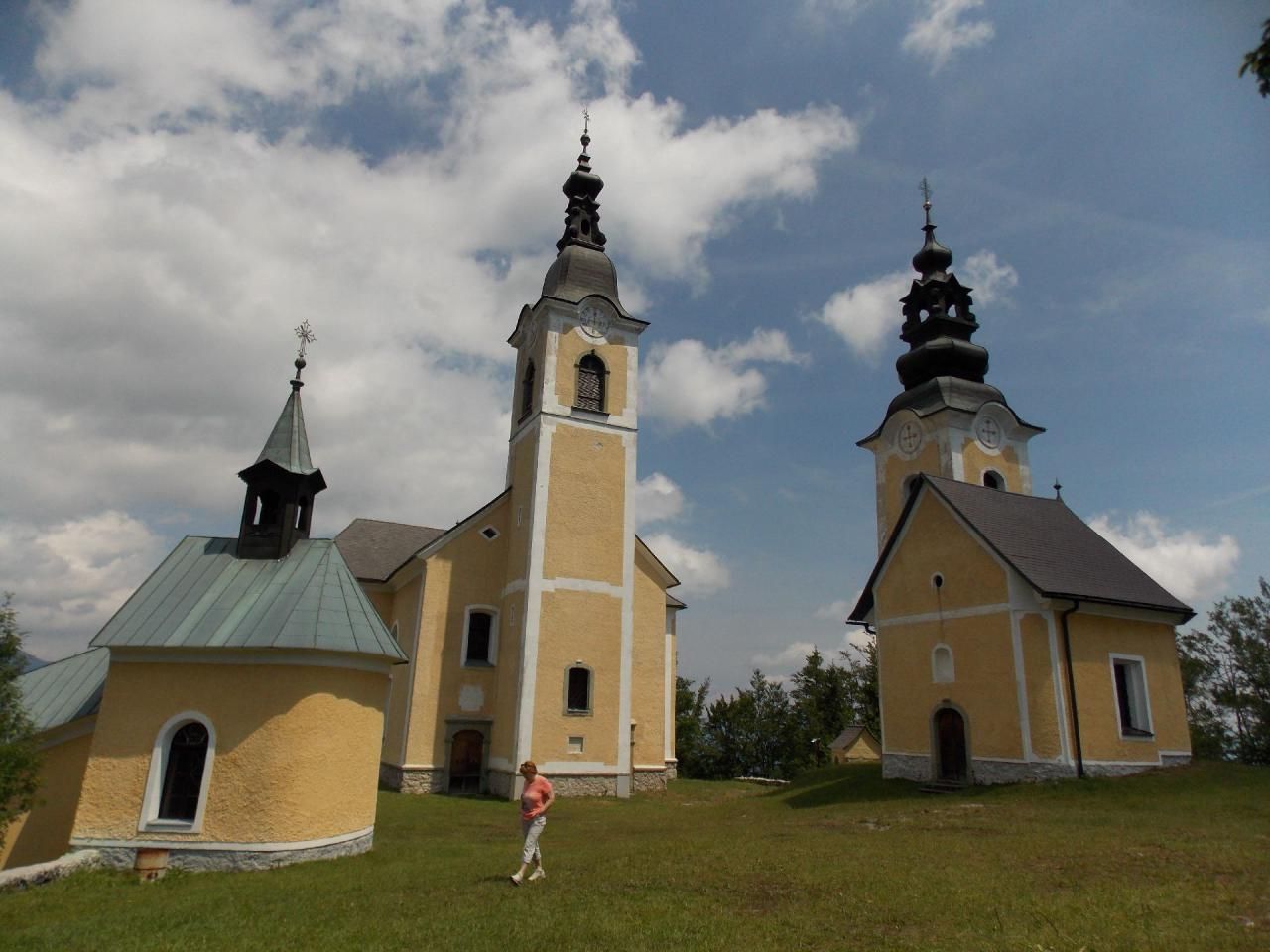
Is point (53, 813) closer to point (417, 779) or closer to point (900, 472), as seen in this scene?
point (417, 779)

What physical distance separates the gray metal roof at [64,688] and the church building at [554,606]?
32.0 feet

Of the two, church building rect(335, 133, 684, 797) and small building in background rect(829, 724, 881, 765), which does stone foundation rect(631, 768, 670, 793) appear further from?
small building in background rect(829, 724, 881, 765)

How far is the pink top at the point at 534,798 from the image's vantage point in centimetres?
1027

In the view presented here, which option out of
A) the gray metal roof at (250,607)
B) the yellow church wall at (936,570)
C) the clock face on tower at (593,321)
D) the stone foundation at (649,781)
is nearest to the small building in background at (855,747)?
the stone foundation at (649,781)

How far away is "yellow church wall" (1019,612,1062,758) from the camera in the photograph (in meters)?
18.1

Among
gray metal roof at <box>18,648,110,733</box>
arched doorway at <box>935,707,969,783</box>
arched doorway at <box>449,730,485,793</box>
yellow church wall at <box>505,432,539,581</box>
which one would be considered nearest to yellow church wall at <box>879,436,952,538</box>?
arched doorway at <box>935,707,969,783</box>

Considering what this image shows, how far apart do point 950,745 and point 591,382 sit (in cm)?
1496

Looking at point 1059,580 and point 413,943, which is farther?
point 1059,580

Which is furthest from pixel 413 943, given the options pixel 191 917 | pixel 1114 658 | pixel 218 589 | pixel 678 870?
pixel 1114 658

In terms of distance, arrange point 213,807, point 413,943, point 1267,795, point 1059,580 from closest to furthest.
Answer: point 413,943
point 213,807
point 1267,795
point 1059,580

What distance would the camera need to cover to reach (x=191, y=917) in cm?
916

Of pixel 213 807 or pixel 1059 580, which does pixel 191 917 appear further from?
pixel 1059 580

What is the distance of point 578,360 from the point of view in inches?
1047

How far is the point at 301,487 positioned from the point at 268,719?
16.0 ft
